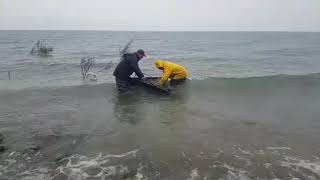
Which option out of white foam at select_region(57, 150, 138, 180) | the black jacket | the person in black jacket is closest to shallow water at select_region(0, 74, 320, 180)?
white foam at select_region(57, 150, 138, 180)

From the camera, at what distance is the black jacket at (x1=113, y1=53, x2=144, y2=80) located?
13047mm

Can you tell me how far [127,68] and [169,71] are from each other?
5.24ft

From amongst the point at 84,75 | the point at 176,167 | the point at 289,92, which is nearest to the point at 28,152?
the point at 176,167

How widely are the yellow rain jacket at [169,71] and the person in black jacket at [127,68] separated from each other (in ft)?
2.63

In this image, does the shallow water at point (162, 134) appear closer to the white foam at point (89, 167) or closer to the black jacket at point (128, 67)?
the white foam at point (89, 167)

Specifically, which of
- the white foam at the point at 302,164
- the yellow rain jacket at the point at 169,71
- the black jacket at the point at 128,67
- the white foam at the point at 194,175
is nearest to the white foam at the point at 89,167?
the white foam at the point at 194,175

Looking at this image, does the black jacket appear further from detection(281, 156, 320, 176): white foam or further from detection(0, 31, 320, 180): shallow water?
detection(281, 156, 320, 176): white foam

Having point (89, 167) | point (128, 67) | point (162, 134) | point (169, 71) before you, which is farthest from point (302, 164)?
point (128, 67)

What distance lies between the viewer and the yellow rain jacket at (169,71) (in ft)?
43.8

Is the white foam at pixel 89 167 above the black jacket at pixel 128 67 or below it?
below

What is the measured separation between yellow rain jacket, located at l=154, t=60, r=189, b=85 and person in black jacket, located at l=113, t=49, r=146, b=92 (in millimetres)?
803

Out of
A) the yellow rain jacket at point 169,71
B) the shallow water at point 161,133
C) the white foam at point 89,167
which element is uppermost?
the yellow rain jacket at point 169,71

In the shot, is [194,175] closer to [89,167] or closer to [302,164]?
[89,167]

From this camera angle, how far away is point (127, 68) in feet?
43.8
